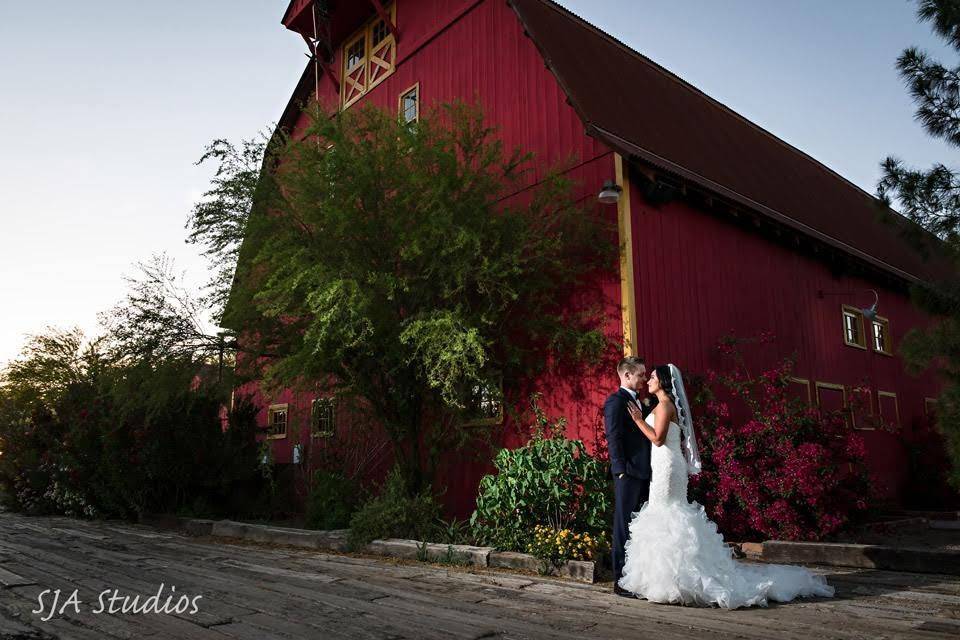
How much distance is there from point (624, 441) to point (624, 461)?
0.54 ft

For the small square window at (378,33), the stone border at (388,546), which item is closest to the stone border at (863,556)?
the stone border at (388,546)

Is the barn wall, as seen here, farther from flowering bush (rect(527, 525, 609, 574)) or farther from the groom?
the groom

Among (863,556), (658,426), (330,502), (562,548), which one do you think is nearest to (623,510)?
(658,426)

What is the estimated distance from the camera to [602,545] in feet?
23.6

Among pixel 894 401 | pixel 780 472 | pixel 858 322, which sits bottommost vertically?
pixel 780 472

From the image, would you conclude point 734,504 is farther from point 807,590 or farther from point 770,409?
point 807,590

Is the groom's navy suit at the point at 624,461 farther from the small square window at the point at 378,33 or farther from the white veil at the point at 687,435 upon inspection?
the small square window at the point at 378,33

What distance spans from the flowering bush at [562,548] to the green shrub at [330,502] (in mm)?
4170

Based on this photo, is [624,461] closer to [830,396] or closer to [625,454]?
[625,454]

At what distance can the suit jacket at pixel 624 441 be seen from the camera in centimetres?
568

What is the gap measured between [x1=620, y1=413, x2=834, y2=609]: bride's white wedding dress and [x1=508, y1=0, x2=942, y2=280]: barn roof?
503 cm

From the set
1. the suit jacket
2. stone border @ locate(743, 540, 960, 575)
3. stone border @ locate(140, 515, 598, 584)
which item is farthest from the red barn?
the suit jacket

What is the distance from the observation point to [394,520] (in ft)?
28.9

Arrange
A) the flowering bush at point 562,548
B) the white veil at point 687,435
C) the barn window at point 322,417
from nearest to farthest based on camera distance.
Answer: the white veil at point 687,435
the flowering bush at point 562,548
the barn window at point 322,417
